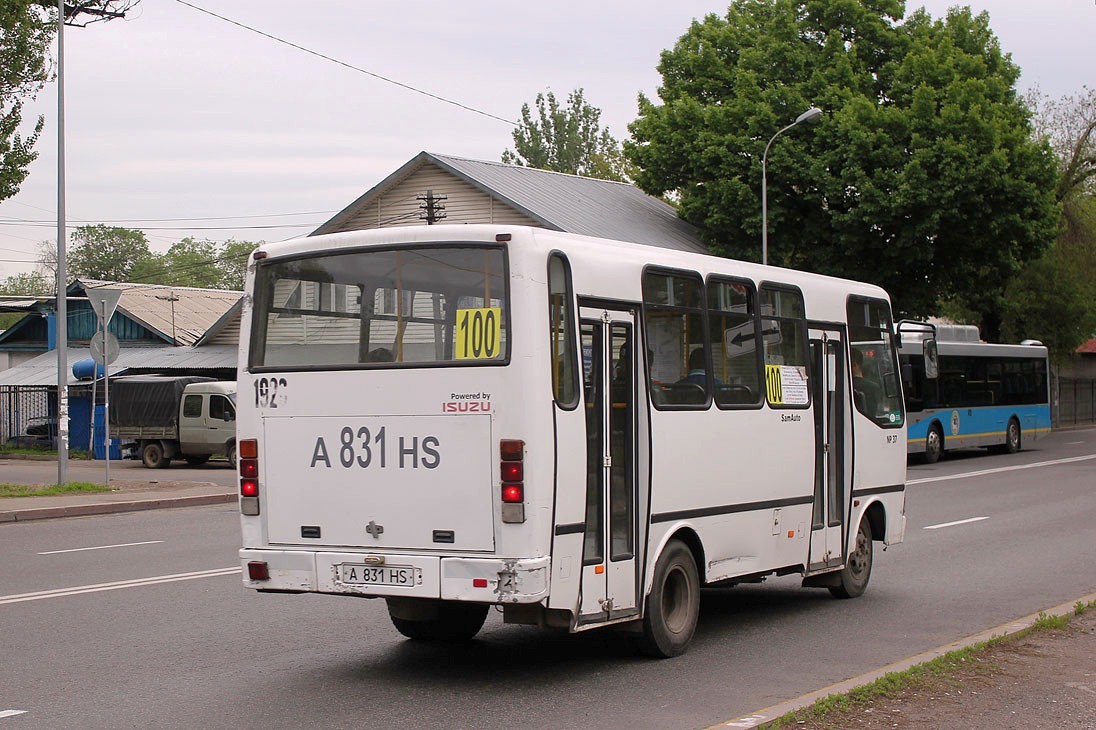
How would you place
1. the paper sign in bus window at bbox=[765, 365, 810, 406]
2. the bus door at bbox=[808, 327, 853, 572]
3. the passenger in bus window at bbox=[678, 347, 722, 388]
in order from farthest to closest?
1. the bus door at bbox=[808, 327, 853, 572]
2. the paper sign in bus window at bbox=[765, 365, 810, 406]
3. the passenger in bus window at bbox=[678, 347, 722, 388]

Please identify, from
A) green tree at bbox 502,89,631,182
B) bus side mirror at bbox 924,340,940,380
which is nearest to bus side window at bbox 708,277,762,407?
bus side mirror at bbox 924,340,940,380

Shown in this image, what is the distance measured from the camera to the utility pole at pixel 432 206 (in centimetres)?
3406

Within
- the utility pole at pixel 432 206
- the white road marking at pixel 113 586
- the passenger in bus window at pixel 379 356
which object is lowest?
the white road marking at pixel 113 586

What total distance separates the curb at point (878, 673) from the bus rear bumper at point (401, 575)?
131 centimetres

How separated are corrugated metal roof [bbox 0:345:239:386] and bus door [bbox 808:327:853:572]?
31943 mm

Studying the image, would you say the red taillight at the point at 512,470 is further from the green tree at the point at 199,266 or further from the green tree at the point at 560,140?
the green tree at the point at 199,266

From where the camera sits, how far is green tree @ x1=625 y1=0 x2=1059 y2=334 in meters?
33.5

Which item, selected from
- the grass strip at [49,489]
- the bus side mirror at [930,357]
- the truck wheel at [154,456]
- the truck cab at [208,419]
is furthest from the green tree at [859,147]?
the bus side mirror at [930,357]

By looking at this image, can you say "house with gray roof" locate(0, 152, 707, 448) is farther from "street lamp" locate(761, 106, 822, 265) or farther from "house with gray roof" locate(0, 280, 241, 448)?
"street lamp" locate(761, 106, 822, 265)

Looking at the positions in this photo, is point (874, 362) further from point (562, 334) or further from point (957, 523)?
point (957, 523)

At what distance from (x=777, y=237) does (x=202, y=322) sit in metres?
23.3

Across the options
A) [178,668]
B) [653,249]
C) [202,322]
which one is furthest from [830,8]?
[178,668]

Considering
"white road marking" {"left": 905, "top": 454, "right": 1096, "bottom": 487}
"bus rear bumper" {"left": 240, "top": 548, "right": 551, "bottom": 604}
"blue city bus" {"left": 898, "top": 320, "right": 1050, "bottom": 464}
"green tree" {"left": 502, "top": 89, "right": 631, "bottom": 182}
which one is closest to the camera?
"bus rear bumper" {"left": 240, "top": 548, "right": 551, "bottom": 604}

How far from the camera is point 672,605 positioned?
8664mm
